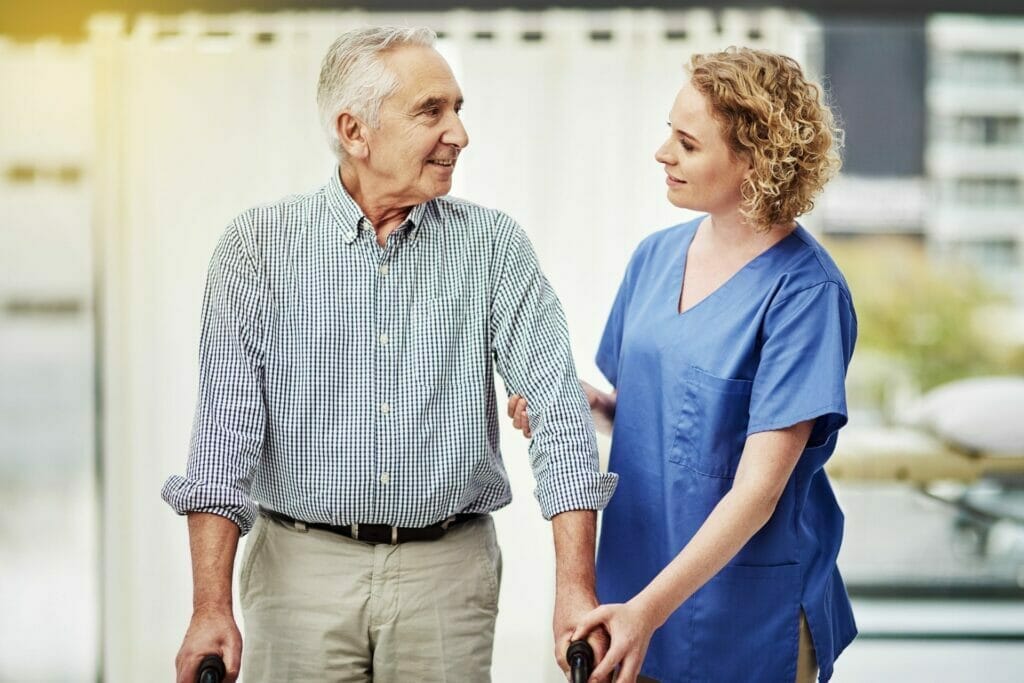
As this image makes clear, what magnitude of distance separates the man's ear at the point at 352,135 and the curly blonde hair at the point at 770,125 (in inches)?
19.1

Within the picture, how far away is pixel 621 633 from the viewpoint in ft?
5.05

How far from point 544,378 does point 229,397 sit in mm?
445

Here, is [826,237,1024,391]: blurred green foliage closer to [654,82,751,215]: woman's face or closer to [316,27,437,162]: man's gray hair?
[654,82,751,215]: woman's face

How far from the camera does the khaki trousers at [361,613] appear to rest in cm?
171

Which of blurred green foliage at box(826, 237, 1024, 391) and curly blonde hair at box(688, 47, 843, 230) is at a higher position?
curly blonde hair at box(688, 47, 843, 230)

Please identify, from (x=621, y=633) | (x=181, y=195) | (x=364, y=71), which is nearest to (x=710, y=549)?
(x=621, y=633)

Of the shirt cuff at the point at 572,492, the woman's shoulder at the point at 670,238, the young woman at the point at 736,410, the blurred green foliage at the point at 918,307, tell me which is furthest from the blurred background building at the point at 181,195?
the shirt cuff at the point at 572,492

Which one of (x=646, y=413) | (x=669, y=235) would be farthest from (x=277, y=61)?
(x=646, y=413)

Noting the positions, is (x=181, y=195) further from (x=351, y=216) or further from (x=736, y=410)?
(x=736, y=410)

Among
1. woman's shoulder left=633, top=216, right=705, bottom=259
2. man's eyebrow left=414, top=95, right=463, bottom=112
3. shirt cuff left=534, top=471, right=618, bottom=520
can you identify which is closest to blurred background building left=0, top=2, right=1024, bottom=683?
woman's shoulder left=633, top=216, right=705, bottom=259

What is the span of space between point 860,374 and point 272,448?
8.96ft

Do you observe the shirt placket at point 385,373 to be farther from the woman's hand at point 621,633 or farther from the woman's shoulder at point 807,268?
the woman's shoulder at point 807,268

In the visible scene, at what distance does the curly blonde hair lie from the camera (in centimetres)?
167

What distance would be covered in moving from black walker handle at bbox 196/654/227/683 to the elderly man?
163mm
